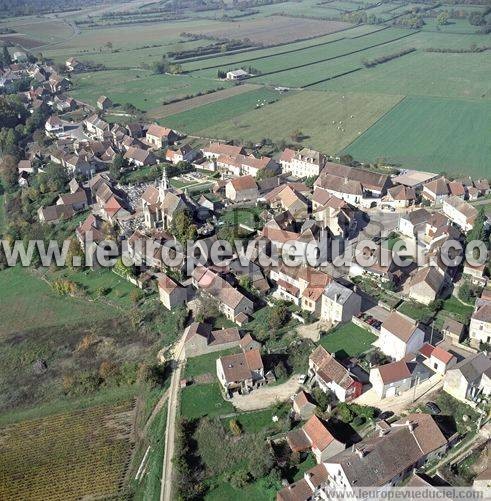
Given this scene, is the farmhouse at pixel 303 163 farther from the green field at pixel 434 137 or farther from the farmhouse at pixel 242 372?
the farmhouse at pixel 242 372

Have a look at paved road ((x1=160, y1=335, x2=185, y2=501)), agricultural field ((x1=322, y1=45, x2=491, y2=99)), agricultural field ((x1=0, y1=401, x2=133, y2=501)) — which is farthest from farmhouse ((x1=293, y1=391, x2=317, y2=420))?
agricultural field ((x1=322, y1=45, x2=491, y2=99))

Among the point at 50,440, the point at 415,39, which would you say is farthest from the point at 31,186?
the point at 415,39

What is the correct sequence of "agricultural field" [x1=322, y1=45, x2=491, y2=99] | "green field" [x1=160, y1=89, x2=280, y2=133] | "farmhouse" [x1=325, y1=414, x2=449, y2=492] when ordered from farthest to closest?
"agricultural field" [x1=322, y1=45, x2=491, y2=99], "green field" [x1=160, y1=89, x2=280, y2=133], "farmhouse" [x1=325, y1=414, x2=449, y2=492]

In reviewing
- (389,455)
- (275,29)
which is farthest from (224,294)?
(275,29)

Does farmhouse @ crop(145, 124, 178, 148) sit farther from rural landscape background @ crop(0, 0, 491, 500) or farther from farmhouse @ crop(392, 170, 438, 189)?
farmhouse @ crop(392, 170, 438, 189)

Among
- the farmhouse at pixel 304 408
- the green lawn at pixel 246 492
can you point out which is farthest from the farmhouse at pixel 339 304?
the green lawn at pixel 246 492

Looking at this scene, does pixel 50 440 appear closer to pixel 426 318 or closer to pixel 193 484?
pixel 193 484
